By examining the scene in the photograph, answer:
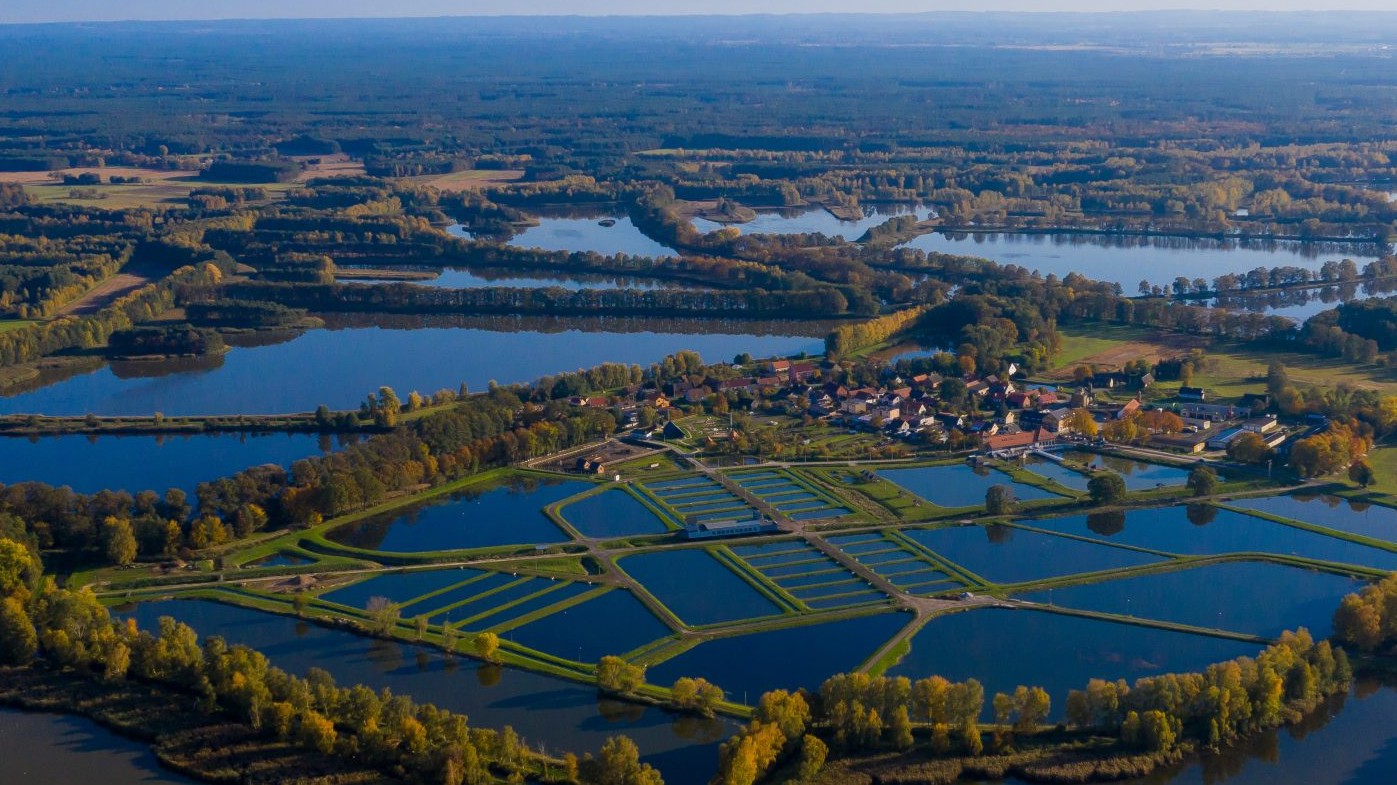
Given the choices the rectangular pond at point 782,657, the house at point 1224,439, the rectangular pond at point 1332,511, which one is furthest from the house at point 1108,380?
the rectangular pond at point 782,657

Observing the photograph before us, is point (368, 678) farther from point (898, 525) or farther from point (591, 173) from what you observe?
point (591, 173)

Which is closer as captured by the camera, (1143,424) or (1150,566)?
(1150,566)

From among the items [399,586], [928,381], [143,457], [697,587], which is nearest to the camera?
[697,587]

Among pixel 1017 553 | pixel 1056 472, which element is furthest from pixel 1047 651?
pixel 1056 472

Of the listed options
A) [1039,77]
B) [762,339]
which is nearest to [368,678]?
[762,339]

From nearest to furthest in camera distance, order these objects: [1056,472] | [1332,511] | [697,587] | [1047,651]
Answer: [1047,651] → [697,587] → [1332,511] → [1056,472]

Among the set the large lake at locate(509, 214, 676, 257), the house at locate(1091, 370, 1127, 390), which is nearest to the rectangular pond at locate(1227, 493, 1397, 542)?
the house at locate(1091, 370, 1127, 390)

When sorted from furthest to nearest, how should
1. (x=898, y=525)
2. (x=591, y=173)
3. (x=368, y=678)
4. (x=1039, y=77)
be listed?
(x=1039, y=77), (x=591, y=173), (x=898, y=525), (x=368, y=678)

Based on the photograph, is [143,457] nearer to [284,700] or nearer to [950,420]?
[284,700]
